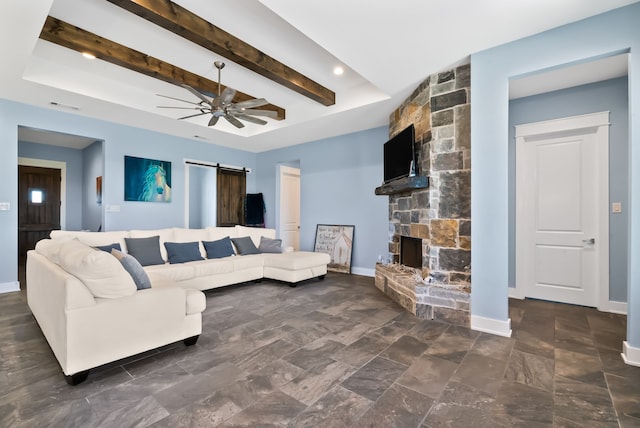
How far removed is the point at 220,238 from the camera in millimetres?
5047

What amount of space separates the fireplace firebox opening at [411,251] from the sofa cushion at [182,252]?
306cm

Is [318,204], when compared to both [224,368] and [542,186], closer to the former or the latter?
[542,186]

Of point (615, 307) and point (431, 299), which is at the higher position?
point (431, 299)

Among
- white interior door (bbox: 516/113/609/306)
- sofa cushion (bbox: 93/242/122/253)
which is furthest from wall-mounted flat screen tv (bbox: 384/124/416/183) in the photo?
sofa cushion (bbox: 93/242/122/253)

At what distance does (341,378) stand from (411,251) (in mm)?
2490

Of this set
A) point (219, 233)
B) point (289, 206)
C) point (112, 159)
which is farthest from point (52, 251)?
point (289, 206)

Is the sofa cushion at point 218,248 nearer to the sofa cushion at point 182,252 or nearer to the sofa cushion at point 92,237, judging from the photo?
the sofa cushion at point 182,252

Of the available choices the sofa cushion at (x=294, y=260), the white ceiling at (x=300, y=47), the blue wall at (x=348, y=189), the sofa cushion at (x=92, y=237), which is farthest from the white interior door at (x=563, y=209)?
the sofa cushion at (x=92, y=237)

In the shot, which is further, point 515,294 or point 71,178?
point 71,178

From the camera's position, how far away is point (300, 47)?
10.8 feet

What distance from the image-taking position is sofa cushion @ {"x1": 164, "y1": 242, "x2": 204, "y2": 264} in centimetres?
425

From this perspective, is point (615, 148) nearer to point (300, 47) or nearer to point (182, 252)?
point (300, 47)

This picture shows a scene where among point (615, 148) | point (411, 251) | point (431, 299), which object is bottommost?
point (431, 299)

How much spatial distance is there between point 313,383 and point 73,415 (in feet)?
4.49
